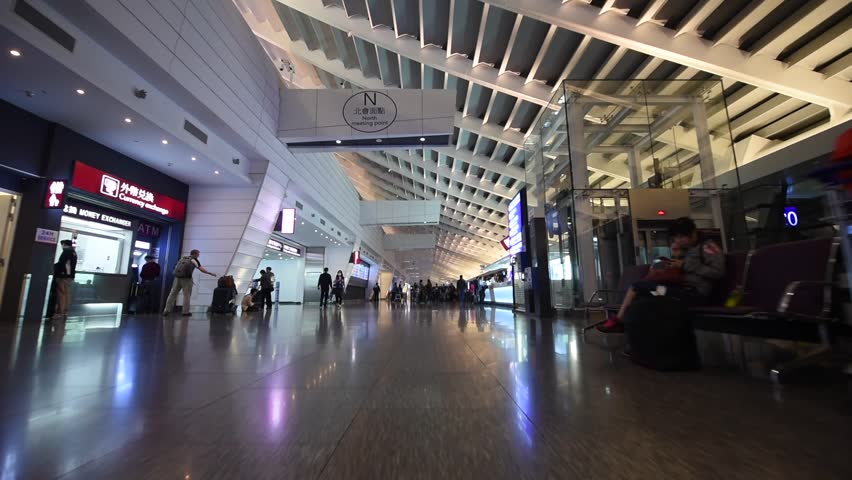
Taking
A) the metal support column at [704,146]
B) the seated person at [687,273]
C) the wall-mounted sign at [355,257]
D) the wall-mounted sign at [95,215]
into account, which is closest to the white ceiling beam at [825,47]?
the metal support column at [704,146]

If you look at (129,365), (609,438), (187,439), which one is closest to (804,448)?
(609,438)

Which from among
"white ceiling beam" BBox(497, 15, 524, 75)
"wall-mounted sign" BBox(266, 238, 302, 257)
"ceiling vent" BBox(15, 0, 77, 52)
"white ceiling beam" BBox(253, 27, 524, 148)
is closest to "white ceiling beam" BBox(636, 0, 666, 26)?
"white ceiling beam" BBox(497, 15, 524, 75)

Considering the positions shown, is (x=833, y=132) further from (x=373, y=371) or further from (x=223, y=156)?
(x=223, y=156)

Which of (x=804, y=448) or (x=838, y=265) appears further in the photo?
(x=838, y=265)

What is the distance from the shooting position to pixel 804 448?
104 centimetres

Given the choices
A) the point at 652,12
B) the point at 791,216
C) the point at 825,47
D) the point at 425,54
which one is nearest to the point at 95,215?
the point at 425,54

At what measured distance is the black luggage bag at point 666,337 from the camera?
2.17 meters

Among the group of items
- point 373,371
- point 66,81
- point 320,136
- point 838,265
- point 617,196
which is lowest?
point 373,371

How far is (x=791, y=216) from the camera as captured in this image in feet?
29.1

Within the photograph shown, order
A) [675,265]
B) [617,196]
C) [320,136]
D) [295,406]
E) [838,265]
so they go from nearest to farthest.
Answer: [295,406] < [838,265] < [675,265] < [617,196] < [320,136]

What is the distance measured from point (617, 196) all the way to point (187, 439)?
8.79m

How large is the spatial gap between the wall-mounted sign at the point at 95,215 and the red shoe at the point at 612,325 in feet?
33.7

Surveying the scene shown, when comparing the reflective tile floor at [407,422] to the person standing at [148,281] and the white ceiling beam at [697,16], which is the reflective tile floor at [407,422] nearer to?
the person standing at [148,281]

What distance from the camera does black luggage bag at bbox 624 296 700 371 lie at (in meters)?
2.17
